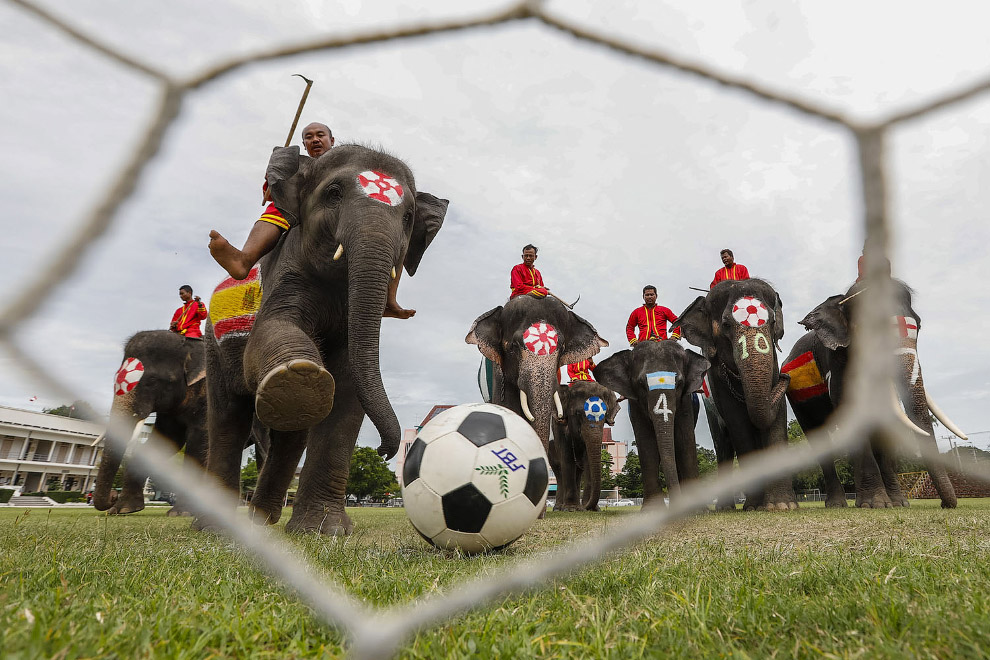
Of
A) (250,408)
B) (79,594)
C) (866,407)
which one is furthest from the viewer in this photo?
(250,408)

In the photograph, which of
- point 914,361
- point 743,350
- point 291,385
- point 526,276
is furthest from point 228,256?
point 914,361

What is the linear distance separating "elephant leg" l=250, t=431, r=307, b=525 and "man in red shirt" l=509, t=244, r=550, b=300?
4826mm

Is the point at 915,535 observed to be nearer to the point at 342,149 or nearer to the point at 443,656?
the point at 443,656

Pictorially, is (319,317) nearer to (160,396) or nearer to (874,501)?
(160,396)

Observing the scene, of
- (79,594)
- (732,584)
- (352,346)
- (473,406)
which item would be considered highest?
(352,346)

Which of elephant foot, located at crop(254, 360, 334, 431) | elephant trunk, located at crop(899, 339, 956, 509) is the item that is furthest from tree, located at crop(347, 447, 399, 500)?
elephant foot, located at crop(254, 360, 334, 431)

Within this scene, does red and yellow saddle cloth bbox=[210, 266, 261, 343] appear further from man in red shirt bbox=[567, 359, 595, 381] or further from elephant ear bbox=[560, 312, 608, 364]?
man in red shirt bbox=[567, 359, 595, 381]

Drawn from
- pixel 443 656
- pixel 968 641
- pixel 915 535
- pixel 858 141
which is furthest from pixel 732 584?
pixel 915 535

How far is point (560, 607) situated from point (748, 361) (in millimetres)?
6884

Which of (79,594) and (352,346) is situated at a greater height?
(352,346)

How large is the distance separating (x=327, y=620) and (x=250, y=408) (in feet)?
12.0

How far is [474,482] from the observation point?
3107 millimetres

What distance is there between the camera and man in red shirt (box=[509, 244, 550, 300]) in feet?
29.8

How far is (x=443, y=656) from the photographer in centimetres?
126
